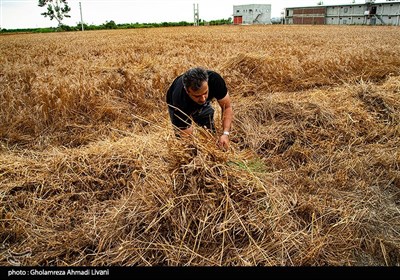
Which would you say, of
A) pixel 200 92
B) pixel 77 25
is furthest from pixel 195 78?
pixel 77 25

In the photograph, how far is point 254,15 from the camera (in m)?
73.2

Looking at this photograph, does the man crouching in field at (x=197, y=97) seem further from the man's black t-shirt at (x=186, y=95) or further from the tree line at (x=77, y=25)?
the tree line at (x=77, y=25)

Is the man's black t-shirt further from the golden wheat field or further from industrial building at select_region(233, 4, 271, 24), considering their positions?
industrial building at select_region(233, 4, 271, 24)

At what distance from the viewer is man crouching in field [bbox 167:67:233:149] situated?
242 centimetres

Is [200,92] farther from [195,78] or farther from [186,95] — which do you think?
[186,95]

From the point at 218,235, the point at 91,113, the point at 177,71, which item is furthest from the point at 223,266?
the point at 177,71

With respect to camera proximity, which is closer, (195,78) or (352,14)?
(195,78)

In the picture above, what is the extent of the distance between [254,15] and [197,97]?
79.0 m

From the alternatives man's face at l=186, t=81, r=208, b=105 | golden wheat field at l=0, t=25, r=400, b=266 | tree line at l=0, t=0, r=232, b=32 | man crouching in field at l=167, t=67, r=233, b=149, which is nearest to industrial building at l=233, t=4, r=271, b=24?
tree line at l=0, t=0, r=232, b=32

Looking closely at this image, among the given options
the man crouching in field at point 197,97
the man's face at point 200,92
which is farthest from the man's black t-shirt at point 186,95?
the man's face at point 200,92

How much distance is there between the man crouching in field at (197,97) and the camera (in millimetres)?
2416

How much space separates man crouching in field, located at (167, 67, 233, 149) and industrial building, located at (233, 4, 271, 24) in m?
75.6

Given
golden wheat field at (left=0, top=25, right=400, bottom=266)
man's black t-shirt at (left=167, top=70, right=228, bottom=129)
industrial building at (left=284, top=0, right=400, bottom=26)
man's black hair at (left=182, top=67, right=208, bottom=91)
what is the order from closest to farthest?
golden wheat field at (left=0, top=25, right=400, bottom=266), man's black hair at (left=182, top=67, right=208, bottom=91), man's black t-shirt at (left=167, top=70, right=228, bottom=129), industrial building at (left=284, top=0, right=400, bottom=26)
